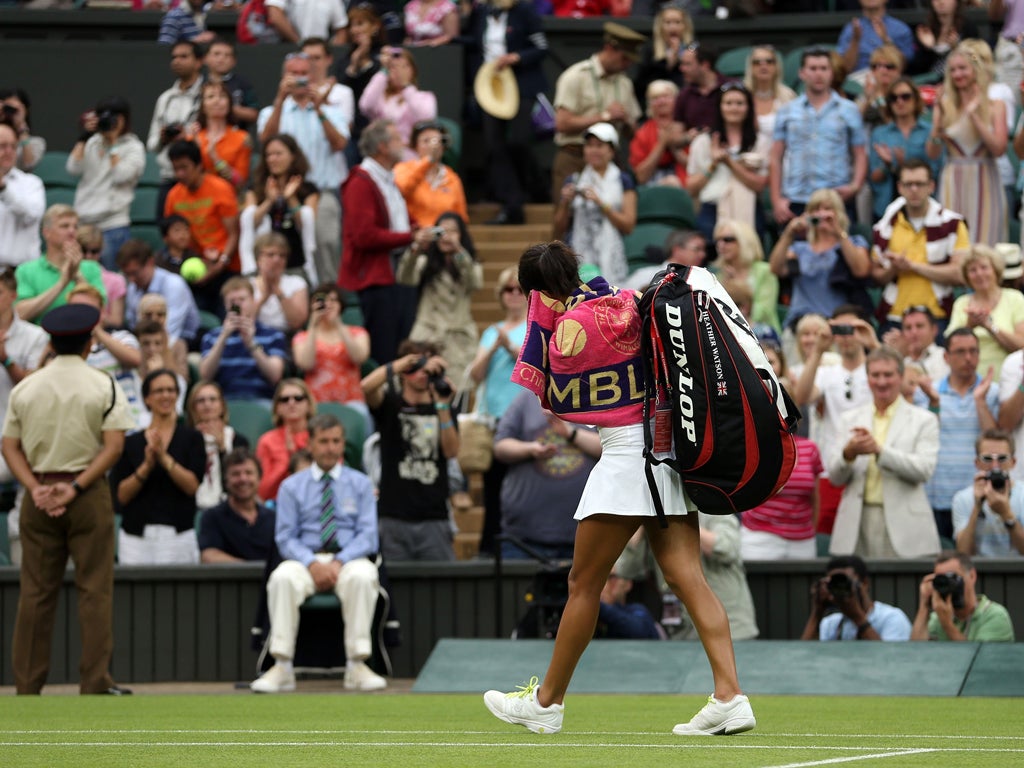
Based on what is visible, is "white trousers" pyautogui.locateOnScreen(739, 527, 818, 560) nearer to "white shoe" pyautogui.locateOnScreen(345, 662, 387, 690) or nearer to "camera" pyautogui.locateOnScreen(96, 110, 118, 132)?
"white shoe" pyautogui.locateOnScreen(345, 662, 387, 690)

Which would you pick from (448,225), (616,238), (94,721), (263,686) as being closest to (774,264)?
(616,238)

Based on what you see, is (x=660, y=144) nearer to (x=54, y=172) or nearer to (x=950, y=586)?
(x=54, y=172)

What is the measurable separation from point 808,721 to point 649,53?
1044cm

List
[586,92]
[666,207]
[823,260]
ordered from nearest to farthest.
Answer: [823,260] < [666,207] < [586,92]

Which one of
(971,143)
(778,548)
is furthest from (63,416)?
(971,143)

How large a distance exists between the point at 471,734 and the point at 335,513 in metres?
4.45

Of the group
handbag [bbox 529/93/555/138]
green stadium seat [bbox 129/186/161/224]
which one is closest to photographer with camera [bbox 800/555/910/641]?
handbag [bbox 529/93/555/138]

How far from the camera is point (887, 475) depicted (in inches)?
467

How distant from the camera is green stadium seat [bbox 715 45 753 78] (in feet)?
59.6

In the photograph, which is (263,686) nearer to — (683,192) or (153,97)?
(683,192)

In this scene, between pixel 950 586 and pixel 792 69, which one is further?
pixel 792 69

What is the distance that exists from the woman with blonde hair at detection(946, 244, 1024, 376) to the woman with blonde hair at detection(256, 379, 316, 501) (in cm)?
433

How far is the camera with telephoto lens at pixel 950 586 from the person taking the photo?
10.7 m

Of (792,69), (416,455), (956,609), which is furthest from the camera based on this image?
(792,69)
